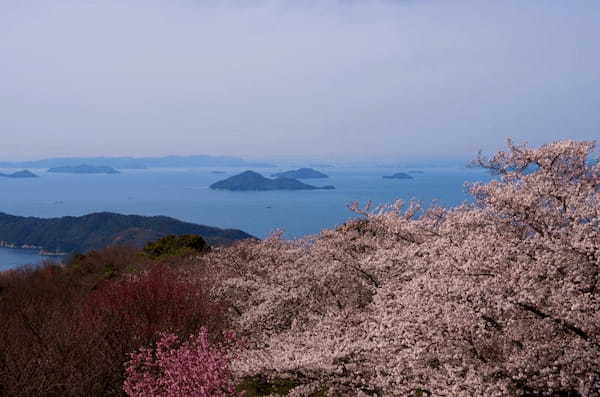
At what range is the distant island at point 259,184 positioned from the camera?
158750 millimetres

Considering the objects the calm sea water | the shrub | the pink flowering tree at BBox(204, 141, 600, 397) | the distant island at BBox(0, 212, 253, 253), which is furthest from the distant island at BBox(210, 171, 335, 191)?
the pink flowering tree at BBox(204, 141, 600, 397)

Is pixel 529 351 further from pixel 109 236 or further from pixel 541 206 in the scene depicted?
pixel 109 236

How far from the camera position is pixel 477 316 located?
6430 millimetres

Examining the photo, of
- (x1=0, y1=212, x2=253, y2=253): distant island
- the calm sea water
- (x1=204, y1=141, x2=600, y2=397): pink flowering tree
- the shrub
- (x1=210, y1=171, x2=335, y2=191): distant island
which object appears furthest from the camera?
(x1=210, y1=171, x2=335, y2=191): distant island

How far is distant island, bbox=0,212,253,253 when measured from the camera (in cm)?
7012

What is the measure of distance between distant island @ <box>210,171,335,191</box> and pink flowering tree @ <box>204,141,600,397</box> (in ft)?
470

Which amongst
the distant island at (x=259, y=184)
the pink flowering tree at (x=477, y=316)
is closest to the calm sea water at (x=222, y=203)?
the distant island at (x=259, y=184)

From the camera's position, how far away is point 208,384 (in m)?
7.66

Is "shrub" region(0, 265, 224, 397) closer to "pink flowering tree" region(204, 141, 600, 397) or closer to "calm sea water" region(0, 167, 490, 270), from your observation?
"pink flowering tree" region(204, 141, 600, 397)

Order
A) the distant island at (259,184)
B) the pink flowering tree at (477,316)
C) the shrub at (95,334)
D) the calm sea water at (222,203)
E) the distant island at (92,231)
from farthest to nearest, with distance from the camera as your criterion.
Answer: the distant island at (259,184), the calm sea water at (222,203), the distant island at (92,231), the shrub at (95,334), the pink flowering tree at (477,316)

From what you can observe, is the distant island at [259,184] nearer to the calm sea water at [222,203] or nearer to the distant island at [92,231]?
the calm sea water at [222,203]

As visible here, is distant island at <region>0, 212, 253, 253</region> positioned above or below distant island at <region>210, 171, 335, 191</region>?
below

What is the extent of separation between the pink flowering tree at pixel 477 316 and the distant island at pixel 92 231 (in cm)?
5619

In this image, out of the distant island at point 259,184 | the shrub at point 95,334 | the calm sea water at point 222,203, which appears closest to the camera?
the shrub at point 95,334
